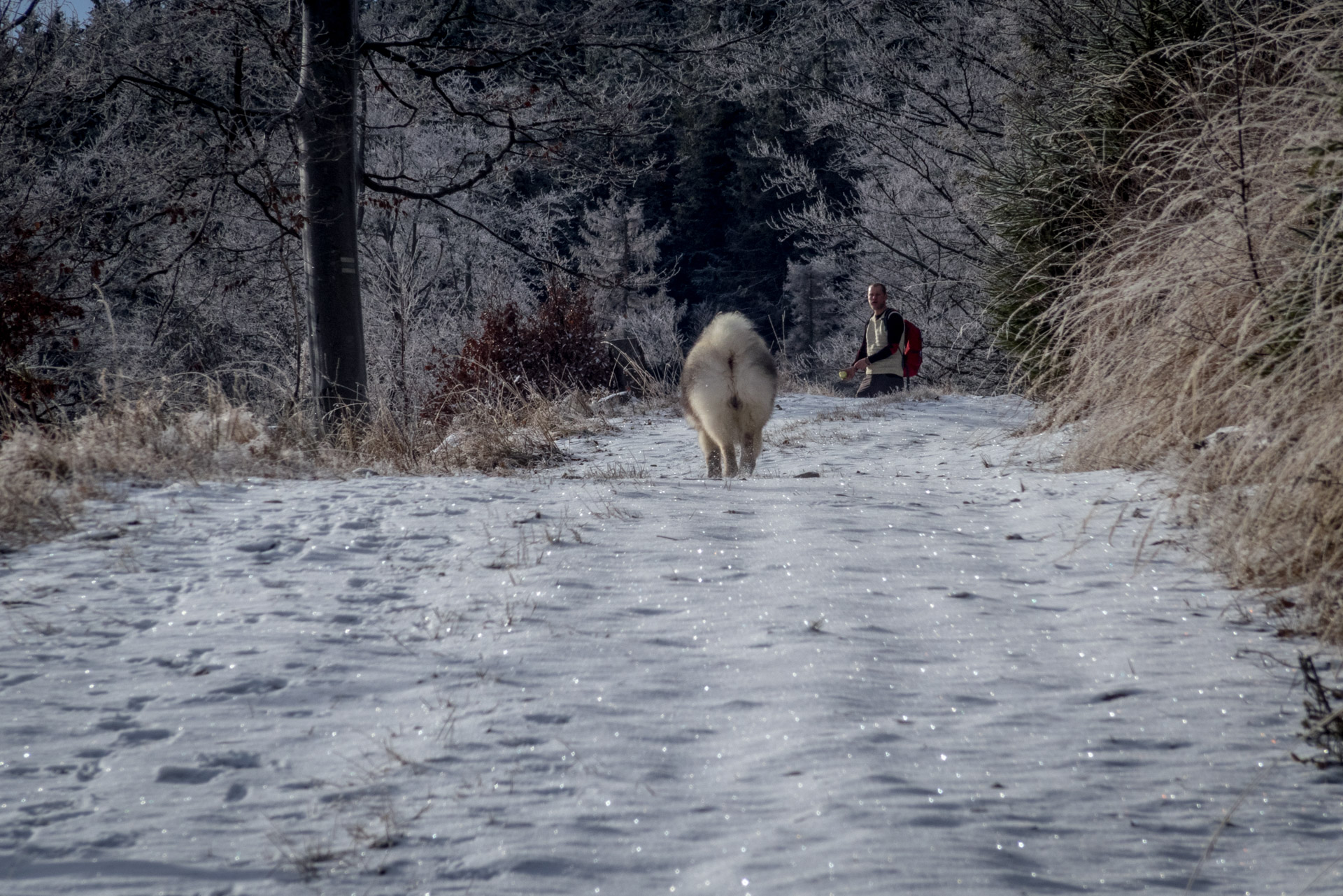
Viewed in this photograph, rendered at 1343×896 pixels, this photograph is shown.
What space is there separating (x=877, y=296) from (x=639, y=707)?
32.2 feet

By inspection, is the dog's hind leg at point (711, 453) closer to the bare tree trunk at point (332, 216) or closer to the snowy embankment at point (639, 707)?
the bare tree trunk at point (332, 216)

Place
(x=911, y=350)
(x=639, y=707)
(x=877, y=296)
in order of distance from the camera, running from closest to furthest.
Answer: (x=639, y=707)
(x=877, y=296)
(x=911, y=350)

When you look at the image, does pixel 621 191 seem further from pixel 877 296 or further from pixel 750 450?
pixel 750 450

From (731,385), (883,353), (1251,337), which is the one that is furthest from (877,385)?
(1251,337)

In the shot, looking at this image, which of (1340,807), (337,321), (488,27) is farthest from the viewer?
(488,27)

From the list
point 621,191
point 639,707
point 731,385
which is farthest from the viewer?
point 621,191

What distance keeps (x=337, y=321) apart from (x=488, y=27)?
378cm

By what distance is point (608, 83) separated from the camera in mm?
10469

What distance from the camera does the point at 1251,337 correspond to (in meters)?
3.73

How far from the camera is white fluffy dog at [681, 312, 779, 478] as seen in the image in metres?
6.94

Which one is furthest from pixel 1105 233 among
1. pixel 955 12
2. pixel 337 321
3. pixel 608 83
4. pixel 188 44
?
pixel 955 12

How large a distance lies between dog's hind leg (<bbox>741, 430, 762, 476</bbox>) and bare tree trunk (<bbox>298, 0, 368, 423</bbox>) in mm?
3305

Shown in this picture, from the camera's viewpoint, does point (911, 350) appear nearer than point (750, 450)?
No

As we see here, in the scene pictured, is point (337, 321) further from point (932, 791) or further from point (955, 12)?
point (955, 12)
